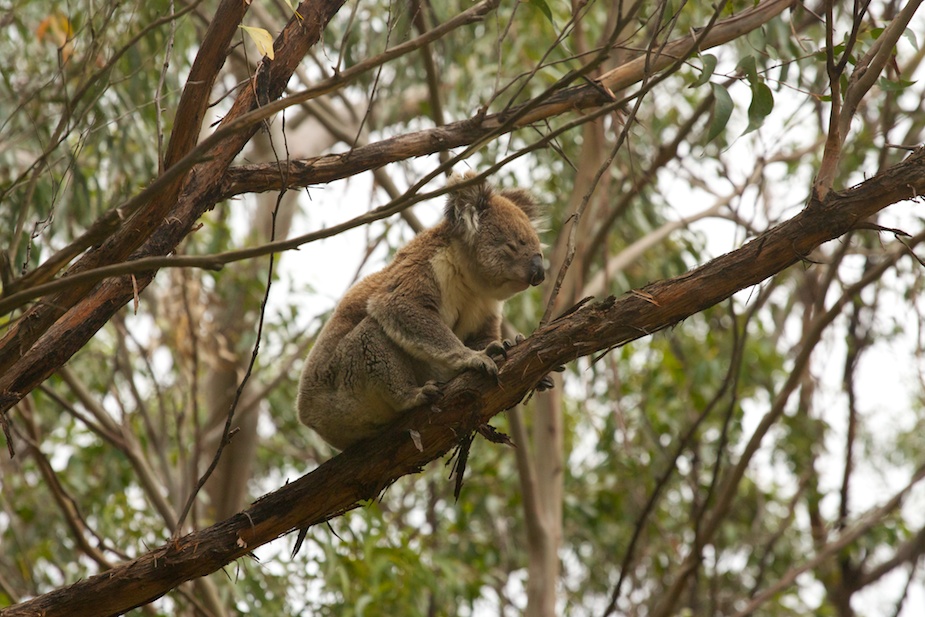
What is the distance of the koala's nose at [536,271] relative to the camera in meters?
3.32

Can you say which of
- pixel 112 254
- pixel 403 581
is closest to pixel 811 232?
pixel 112 254

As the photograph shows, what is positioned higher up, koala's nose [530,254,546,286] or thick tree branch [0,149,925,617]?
koala's nose [530,254,546,286]

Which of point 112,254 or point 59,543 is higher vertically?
point 59,543

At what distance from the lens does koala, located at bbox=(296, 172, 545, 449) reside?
301 centimetres

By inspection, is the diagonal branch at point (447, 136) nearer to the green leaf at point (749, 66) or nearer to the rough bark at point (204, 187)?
the rough bark at point (204, 187)

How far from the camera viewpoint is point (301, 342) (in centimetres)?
629

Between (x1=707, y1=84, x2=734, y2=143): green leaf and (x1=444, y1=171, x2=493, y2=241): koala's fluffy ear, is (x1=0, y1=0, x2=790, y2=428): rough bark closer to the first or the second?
(x1=707, y1=84, x2=734, y2=143): green leaf

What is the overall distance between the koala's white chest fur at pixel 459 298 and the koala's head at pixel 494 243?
4cm

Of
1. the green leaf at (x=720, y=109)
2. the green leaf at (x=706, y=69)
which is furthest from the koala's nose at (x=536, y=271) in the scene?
the green leaf at (x=706, y=69)

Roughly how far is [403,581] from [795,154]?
3.90 meters

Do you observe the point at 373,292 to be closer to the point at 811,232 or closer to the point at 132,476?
the point at 811,232

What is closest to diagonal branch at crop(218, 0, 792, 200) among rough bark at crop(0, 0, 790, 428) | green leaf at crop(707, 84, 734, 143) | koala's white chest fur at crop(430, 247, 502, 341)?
rough bark at crop(0, 0, 790, 428)

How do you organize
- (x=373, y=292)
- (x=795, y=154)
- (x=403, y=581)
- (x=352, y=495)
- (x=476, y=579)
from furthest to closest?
(x=795, y=154), (x=476, y=579), (x=403, y=581), (x=373, y=292), (x=352, y=495)

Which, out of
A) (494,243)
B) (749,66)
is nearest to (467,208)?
(494,243)
